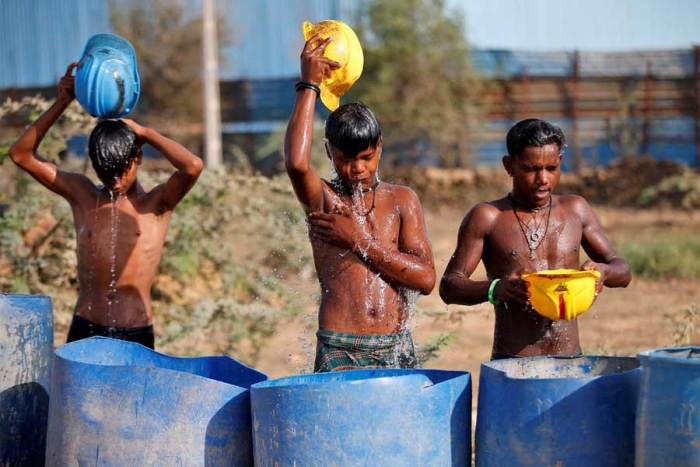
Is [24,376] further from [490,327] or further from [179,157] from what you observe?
[490,327]

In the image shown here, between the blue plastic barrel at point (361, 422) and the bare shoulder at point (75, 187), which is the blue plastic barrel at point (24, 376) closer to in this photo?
the bare shoulder at point (75, 187)

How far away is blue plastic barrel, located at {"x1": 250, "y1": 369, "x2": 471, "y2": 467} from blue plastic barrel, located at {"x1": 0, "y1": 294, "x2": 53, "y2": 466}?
145cm

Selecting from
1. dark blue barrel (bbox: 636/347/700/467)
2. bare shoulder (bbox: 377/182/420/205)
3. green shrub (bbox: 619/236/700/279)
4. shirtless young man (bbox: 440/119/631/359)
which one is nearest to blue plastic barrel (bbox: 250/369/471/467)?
dark blue barrel (bbox: 636/347/700/467)

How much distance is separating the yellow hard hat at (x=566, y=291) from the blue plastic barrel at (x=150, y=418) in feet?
3.50

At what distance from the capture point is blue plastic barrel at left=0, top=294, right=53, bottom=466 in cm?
386

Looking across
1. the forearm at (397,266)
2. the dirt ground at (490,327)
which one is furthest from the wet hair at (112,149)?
the dirt ground at (490,327)

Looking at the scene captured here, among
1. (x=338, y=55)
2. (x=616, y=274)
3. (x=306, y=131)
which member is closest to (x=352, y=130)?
(x=306, y=131)

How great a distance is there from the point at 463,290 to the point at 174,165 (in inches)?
66.4

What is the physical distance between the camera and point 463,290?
3.58 metres

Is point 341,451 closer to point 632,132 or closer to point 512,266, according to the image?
point 512,266

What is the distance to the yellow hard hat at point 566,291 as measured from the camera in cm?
312

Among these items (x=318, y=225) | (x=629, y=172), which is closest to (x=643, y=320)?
(x=318, y=225)

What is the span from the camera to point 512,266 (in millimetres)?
3723

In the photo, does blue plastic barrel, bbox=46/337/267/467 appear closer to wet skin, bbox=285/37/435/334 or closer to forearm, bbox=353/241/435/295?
wet skin, bbox=285/37/435/334
